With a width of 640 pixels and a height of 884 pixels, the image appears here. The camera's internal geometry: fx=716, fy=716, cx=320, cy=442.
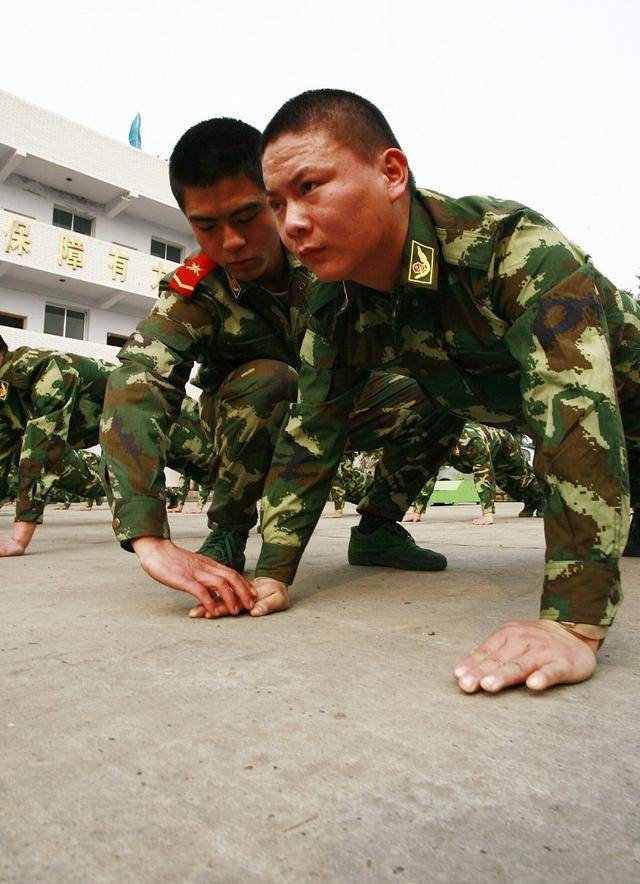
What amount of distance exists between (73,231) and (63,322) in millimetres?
1999

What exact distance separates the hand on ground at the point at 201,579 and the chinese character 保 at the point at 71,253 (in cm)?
1466

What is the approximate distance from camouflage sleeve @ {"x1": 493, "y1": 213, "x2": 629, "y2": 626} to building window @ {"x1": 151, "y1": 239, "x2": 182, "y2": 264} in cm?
1711

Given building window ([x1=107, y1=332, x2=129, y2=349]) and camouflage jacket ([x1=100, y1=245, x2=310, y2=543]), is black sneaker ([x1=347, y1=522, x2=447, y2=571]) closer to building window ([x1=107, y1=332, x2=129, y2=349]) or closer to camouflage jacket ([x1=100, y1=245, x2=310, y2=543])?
camouflage jacket ([x1=100, y1=245, x2=310, y2=543])

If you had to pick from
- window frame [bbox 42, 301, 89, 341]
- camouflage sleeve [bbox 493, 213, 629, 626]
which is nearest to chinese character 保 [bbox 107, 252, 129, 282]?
window frame [bbox 42, 301, 89, 341]

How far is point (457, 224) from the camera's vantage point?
1554mm

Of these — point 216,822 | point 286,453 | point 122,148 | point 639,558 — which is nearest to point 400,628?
point 286,453

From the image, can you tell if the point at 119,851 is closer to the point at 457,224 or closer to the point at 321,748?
the point at 321,748

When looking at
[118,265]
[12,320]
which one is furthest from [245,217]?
[118,265]

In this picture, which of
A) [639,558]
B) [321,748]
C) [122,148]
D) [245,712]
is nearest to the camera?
[321,748]

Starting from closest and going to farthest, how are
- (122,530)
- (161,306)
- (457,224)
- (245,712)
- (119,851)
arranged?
(119,851), (245,712), (457,224), (122,530), (161,306)

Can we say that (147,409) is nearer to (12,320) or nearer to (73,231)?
(12,320)

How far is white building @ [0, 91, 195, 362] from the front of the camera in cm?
1434

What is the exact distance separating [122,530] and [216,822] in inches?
45.3

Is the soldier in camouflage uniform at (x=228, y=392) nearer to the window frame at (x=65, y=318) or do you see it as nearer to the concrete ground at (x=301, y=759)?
the concrete ground at (x=301, y=759)
